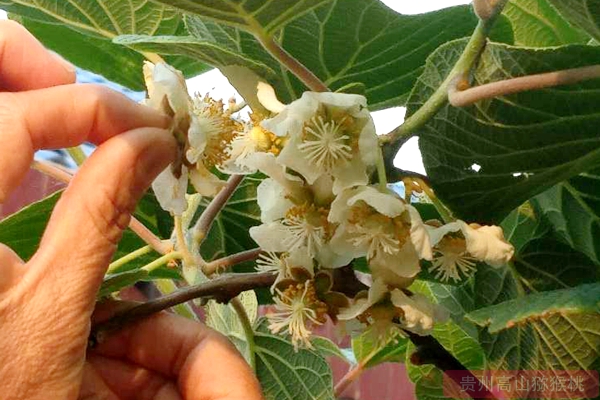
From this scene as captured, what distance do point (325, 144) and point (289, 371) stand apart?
211 mm

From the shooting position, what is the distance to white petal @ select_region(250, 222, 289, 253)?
317 millimetres

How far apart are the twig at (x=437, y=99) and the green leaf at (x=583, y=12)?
0.10ft

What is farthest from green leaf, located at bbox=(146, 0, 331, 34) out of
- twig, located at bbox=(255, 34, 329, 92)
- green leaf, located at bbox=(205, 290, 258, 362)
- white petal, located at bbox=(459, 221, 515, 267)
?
green leaf, located at bbox=(205, 290, 258, 362)

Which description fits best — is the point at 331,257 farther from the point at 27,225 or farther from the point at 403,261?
the point at 27,225

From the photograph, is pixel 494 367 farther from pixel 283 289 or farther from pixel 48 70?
pixel 48 70

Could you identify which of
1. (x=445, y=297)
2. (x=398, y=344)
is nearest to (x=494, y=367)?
(x=445, y=297)

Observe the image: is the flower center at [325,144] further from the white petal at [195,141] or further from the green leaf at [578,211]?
the green leaf at [578,211]

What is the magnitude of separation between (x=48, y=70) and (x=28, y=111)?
2.6 inches

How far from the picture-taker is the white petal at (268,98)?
12.6 inches

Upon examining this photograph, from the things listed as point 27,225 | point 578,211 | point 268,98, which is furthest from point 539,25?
point 27,225

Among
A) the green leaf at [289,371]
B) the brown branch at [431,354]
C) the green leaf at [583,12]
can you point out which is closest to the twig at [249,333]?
the green leaf at [289,371]

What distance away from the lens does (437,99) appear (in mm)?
332

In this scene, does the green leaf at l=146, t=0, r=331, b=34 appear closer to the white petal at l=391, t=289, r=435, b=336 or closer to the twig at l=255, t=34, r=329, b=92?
the twig at l=255, t=34, r=329, b=92

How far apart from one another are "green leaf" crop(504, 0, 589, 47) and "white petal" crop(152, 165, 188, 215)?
222mm
